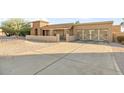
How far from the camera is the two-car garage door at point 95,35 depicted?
25.1 meters

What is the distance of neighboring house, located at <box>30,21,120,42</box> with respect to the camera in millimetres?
24644

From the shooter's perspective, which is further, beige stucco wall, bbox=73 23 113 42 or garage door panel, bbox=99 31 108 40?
garage door panel, bbox=99 31 108 40

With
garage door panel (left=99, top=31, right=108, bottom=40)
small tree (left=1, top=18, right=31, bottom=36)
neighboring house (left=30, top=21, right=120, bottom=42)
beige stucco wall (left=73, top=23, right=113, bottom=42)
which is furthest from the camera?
small tree (left=1, top=18, right=31, bottom=36)

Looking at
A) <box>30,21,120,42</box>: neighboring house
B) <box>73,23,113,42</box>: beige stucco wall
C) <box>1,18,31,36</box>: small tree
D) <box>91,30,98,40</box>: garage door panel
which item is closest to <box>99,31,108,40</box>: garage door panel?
<box>30,21,120,42</box>: neighboring house

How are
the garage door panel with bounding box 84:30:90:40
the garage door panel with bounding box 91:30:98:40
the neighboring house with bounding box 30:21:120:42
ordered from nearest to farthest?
the neighboring house with bounding box 30:21:120:42, the garage door panel with bounding box 91:30:98:40, the garage door panel with bounding box 84:30:90:40

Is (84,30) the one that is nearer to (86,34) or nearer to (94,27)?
(86,34)

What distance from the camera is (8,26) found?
42.3 m

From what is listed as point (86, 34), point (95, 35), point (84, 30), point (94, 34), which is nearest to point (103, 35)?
point (95, 35)

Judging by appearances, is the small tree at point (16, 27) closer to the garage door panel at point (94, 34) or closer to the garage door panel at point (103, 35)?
the garage door panel at point (94, 34)

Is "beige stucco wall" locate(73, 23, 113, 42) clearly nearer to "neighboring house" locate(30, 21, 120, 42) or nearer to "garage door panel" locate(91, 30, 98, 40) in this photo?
"neighboring house" locate(30, 21, 120, 42)
